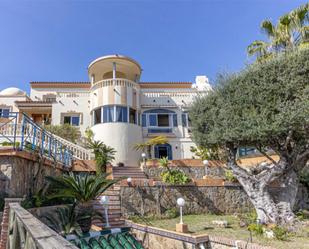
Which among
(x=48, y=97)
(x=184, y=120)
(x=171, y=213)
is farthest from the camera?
(x=48, y=97)

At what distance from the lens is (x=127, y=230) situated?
9.45 m

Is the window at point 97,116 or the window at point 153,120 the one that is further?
the window at point 153,120

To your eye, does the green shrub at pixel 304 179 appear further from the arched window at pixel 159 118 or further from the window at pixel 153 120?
the window at pixel 153 120

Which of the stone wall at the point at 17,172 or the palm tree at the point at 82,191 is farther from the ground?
the stone wall at the point at 17,172

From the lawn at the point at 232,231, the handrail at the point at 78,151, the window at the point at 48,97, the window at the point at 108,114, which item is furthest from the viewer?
the window at the point at 48,97

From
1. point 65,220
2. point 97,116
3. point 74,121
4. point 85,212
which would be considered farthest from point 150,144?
point 65,220

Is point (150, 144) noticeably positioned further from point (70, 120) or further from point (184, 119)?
point (70, 120)

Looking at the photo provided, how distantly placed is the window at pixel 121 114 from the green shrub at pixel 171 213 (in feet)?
34.9

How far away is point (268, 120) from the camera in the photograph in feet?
28.9

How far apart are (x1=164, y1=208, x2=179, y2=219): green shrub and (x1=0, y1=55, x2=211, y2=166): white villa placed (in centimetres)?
871

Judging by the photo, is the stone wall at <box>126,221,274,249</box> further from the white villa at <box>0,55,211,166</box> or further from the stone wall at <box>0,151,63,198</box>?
the white villa at <box>0,55,211,166</box>

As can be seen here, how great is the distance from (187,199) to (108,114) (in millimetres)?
11345

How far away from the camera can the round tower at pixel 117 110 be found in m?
20.0

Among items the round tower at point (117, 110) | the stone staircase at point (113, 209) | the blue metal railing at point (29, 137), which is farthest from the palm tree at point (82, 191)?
the round tower at point (117, 110)
